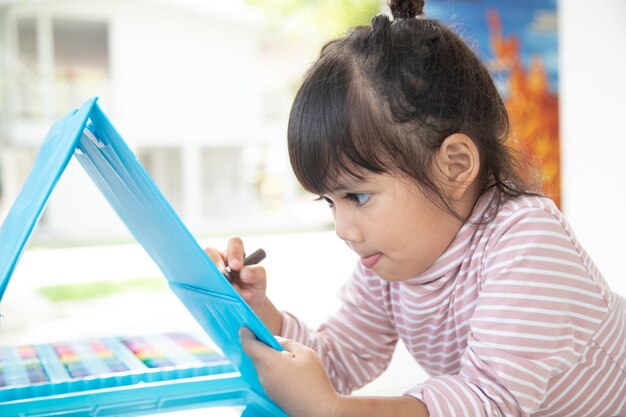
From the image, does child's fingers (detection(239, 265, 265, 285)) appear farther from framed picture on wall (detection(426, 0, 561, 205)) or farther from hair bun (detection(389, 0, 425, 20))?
framed picture on wall (detection(426, 0, 561, 205))

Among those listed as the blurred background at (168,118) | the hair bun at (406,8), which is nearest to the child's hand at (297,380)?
the hair bun at (406,8)

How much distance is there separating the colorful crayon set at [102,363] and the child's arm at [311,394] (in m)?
0.17

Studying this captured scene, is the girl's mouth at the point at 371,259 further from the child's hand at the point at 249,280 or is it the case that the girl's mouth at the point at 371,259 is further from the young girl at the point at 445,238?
the child's hand at the point at 249,280

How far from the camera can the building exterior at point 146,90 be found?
213 inches

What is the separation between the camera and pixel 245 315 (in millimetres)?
591

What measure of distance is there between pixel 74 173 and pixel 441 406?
5373mm

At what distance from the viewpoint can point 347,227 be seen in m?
0.72

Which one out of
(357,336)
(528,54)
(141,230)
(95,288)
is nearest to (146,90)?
(95,288)

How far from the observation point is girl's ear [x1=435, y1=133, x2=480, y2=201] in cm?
72

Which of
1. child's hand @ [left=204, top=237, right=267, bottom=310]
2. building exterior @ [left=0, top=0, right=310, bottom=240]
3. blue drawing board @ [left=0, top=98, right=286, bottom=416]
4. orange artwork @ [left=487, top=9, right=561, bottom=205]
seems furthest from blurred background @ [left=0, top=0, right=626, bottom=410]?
blue drawing board @ [left=0, top=98, right=286, bottom=416]

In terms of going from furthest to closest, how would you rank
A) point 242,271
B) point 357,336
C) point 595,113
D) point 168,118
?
point 168,118, point 595,113, point 357,336, point 242,271

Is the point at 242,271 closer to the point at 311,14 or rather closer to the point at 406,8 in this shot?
the point at 406,8

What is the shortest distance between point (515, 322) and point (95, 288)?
331 centimetres

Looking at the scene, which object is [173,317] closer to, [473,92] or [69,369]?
[69,369]
